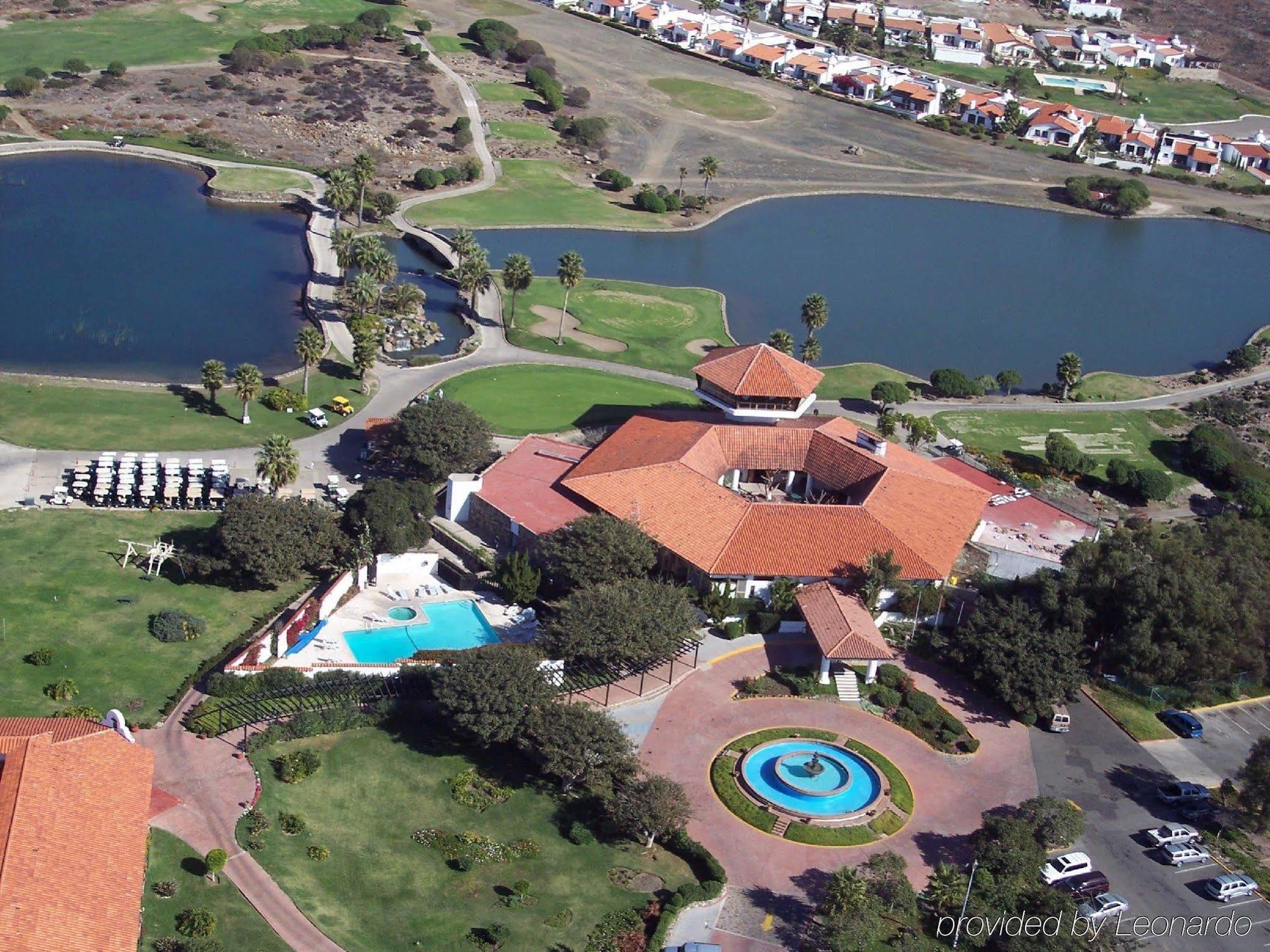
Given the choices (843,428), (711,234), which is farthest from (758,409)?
(711,234)

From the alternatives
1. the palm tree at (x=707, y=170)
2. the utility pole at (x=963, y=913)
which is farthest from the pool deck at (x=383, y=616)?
the palm tree at (x=707, y=170)

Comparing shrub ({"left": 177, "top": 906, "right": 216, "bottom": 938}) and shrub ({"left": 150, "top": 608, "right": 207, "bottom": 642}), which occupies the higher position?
shrub ({"left": 177, "top": 906, "right": 216, "bottom": 938})

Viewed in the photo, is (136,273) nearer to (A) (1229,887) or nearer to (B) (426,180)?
(B) (426,180)

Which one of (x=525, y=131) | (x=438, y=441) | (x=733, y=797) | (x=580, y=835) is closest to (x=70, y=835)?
(x=580, y=835)

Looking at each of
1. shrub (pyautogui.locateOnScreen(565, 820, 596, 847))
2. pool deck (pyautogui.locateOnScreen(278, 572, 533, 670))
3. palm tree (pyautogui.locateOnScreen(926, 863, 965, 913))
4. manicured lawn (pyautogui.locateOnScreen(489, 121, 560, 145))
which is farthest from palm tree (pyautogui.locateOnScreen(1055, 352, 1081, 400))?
manicured lawn (pyautogui.locateOnScreen(489, 121, 560, 145))

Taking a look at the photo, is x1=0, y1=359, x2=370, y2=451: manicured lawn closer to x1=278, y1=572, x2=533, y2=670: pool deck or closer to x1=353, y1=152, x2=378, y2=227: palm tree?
Result: x1=278, y1=572, x2=533, y2=670: pool deck

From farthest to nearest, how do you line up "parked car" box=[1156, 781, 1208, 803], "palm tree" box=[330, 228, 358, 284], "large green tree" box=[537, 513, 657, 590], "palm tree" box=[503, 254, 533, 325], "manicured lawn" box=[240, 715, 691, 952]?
"palm tree" box=[330, 228, 358, 284] → "palm tree" box=[503, 254, 533, 325] → "large green tree" box=[537, 513, 657, 590] → "parked car" box=[1156, 781, 1208, 803] → "manicured lawn" box=[240, 715, 691, 952]

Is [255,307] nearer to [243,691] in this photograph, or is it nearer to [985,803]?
[243,691]

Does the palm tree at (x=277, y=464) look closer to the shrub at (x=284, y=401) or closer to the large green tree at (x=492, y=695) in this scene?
the shrub at (x=284, y=401)
